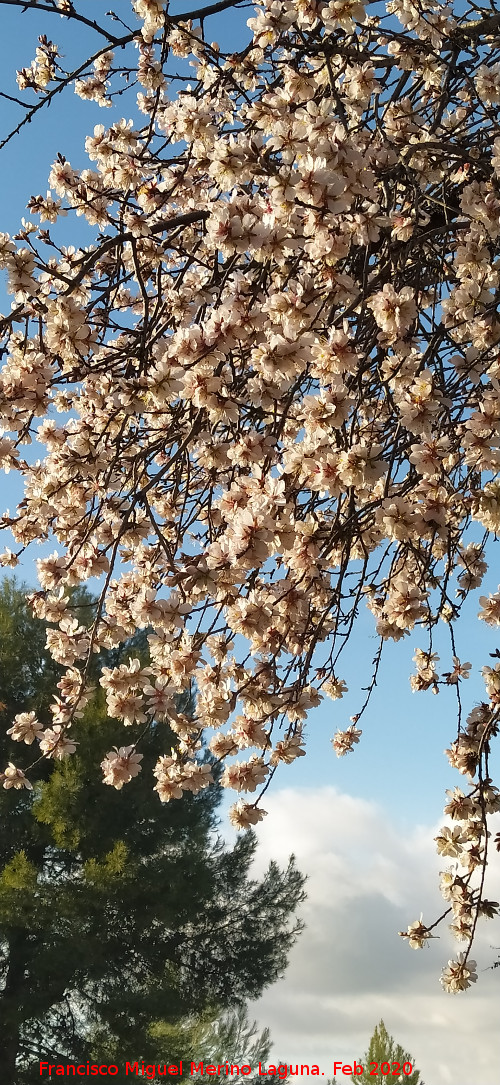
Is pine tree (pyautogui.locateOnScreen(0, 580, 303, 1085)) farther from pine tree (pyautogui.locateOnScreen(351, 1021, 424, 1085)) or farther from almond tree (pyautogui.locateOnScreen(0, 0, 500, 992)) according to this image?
almond tree (pyautogui.locateOnScreen(0, 0, 500, 992))

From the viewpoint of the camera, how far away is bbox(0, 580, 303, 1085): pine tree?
923 cm

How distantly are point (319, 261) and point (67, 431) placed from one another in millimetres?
1075

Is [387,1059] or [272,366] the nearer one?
[272,366]

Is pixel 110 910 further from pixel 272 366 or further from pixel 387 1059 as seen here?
pixel 272 366

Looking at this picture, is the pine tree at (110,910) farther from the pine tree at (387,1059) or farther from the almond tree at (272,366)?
the almond tree at (272,366)

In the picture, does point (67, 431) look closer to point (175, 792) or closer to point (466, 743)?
point (175, 792)

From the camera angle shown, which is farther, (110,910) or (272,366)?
(110,910)

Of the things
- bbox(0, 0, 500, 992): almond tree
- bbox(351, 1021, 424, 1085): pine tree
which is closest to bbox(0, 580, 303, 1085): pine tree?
bbox(351, 1021, 424, 1085): pine tree

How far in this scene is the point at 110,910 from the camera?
9781 millimetres

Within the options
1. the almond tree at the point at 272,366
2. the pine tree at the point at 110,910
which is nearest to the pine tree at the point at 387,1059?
the pine tree at the point at 110,910

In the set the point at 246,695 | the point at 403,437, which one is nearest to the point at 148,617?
the point at 246,695

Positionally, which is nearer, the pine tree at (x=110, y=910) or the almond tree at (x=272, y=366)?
the almond tree at (x=272, y=366)

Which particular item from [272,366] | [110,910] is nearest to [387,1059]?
[110,910]

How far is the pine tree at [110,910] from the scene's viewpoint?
30.3ft
